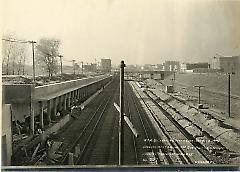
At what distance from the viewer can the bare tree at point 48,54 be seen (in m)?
1.57

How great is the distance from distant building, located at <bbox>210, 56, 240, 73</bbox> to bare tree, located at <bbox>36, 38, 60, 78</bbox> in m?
0.84

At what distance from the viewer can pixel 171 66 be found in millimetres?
1640

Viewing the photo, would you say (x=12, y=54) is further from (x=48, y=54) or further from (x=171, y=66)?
(x=171, y=66)

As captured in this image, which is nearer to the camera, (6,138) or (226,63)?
(6,138)

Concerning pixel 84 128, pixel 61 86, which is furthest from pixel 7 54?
pixel 84 128

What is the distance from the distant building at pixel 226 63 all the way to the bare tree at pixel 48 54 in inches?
33.1

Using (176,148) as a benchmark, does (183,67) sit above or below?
above

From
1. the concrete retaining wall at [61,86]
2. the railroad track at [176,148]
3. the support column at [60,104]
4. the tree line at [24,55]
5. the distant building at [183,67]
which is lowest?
the railroad track at [176,148]

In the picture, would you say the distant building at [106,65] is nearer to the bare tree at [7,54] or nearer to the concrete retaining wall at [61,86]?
the concrete retaining wall at [61,86]

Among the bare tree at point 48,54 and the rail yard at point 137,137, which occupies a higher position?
the bare tree at point 48,54

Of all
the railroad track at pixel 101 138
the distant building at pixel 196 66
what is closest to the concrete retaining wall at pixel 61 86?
the railroad track at pixel 101 138

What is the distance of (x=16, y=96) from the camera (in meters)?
1.53

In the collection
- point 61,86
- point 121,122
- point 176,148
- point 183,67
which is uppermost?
point 183,67

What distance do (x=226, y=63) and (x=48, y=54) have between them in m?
0.95
